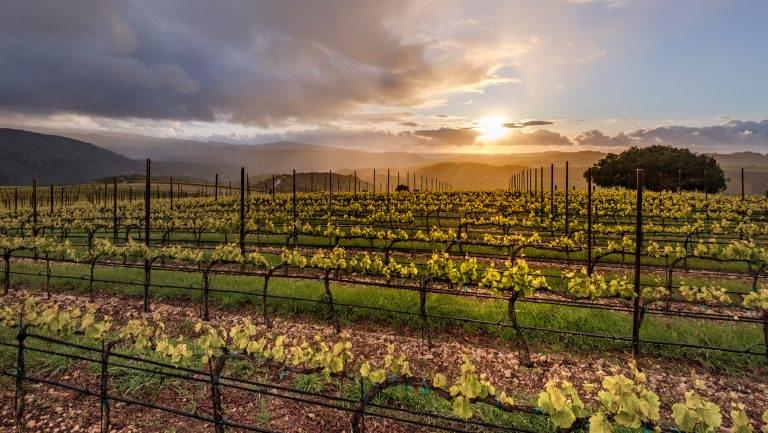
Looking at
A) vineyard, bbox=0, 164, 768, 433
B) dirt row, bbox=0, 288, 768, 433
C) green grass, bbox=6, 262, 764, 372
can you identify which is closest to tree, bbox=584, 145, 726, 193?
vineyard, bbox=0, 164, 768, 433

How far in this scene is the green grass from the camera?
9.34m

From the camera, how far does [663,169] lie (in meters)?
60.9

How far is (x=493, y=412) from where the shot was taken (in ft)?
22.1

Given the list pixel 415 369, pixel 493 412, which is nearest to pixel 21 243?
pixel 415 369

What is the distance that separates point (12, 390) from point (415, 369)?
7.53m

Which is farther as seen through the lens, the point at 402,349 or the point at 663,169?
the point at 663,169

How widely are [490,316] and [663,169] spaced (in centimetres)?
6389

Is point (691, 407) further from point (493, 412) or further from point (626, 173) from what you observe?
point (626, 173)

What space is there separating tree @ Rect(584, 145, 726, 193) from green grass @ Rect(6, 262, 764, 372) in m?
55.1

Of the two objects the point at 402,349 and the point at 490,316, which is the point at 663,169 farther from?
the point at 402,349

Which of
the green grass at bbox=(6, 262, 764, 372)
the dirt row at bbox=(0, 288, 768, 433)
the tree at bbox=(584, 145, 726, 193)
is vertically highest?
the tree at bbox=(584, 145, 726, 193)

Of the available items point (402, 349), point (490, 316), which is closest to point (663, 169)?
point (490, 316)

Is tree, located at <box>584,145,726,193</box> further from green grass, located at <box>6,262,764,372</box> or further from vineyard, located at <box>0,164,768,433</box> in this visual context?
green grass, located at <box>6,262,764,372</box>

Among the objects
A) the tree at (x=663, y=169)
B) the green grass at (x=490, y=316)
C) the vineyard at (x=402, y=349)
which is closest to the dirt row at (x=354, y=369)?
the vineyard at (x=402, y=349)
